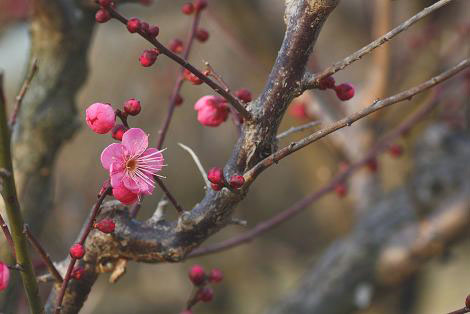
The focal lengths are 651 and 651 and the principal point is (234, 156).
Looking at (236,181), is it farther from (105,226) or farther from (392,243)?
(392,243)

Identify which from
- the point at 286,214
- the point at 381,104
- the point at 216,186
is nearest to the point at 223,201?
the point at 216,186

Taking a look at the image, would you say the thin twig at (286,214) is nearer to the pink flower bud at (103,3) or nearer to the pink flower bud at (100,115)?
the pink flower bud at (100,115)

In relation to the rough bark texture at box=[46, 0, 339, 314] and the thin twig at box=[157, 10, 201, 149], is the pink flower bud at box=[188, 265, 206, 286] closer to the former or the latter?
the rough bark texture at box=[46, 0, 339, 314]

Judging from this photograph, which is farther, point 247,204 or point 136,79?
point 247,204

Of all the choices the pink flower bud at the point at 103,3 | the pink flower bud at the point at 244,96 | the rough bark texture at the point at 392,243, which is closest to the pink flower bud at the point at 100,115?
the pink flower bud at the point at 103,3

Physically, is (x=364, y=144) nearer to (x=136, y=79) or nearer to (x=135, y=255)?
(x=135, y=255)

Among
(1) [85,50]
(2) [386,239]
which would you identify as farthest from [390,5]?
(1) [85,50]
